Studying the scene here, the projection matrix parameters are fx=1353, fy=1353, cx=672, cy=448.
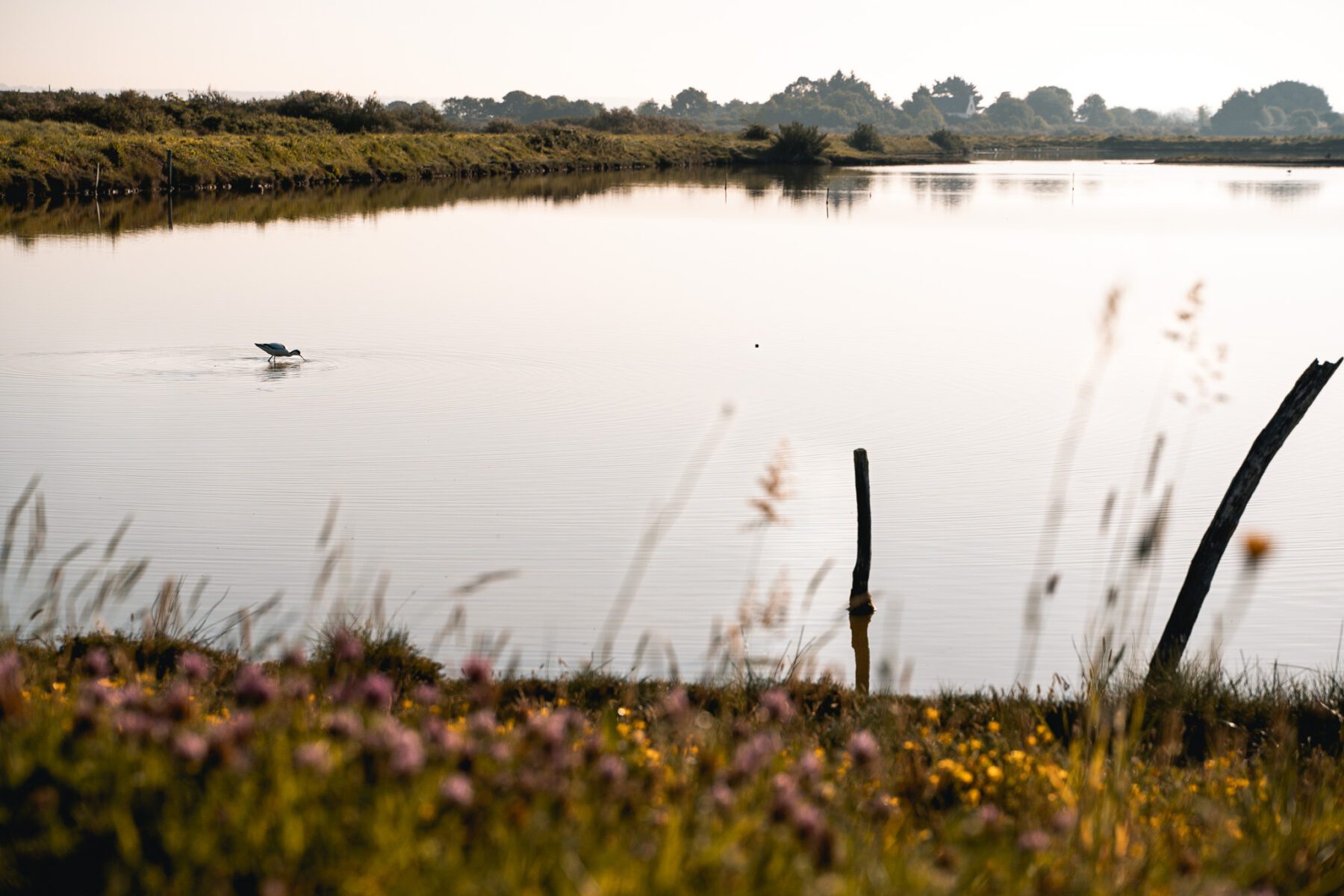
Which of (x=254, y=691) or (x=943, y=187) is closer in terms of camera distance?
(x=254, y=691)

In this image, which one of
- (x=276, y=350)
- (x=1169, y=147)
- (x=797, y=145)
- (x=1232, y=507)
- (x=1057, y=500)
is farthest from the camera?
(x=1169, y=147)

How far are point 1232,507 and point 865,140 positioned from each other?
10060 cm

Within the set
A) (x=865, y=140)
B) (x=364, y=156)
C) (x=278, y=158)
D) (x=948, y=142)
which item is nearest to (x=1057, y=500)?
(x=278, y=158)

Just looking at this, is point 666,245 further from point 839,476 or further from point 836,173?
point 836,173

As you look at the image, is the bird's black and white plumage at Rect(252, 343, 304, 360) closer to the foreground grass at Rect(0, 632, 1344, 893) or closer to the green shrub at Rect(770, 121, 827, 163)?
the foreground grass at Rect(0, 632, 1344, 893)

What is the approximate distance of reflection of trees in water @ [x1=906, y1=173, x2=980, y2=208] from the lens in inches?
2167

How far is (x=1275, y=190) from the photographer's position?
61.0 m

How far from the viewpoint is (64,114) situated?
57312mm

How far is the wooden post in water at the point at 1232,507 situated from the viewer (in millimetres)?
7047

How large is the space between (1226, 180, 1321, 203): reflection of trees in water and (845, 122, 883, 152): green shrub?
122 feet

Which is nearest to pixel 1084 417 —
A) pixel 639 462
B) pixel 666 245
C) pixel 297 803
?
pixel 639 462

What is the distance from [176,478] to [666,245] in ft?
77.5

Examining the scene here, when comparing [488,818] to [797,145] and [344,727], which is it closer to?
[344,727]

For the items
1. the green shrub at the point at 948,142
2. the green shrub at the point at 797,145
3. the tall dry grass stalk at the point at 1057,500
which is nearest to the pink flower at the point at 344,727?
the tall dry grass stalk at the point at 1057,500
